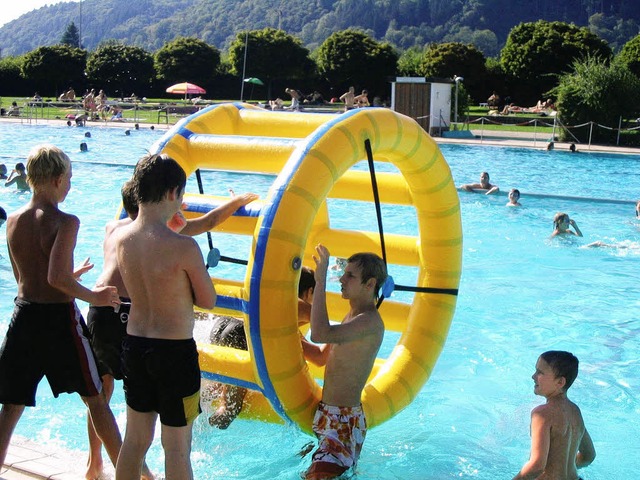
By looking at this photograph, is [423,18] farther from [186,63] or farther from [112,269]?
[112,269]

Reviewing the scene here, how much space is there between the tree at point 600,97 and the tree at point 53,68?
38802 mm

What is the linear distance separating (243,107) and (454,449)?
241 cm

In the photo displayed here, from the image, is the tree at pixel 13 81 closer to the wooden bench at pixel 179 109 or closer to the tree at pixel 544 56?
the wooden bench at pixel 179 109

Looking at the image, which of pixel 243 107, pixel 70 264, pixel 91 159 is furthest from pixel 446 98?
pixel 70 264

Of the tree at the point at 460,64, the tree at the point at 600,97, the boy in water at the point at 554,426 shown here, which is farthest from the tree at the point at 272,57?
the boy in water at the point at 554,426

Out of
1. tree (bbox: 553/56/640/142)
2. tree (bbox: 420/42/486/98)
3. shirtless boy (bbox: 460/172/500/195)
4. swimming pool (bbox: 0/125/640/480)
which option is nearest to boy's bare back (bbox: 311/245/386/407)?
swimming pool (bbox: 0/125/640/480)

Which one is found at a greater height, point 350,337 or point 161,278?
point 161,278

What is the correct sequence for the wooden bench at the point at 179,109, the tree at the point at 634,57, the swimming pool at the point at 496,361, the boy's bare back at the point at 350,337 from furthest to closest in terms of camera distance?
the tree at the point at 634,57 → the wooden bench at the point at 179,109 → the swimming pool at the point at 496,361 → the boy's bare back at the point at 350,337

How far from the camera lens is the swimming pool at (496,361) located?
14.2ft

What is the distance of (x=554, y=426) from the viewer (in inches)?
122

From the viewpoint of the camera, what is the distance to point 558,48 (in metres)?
44.0

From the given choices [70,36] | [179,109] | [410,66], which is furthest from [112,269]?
[70,36]

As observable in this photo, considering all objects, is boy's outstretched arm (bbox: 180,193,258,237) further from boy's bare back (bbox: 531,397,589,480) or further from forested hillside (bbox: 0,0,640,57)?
forested hillside (bbox: 0,0,640,57)

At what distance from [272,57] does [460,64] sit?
46.3ft
